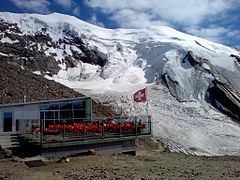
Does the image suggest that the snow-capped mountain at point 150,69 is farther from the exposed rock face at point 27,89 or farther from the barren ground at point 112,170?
the barren ground at point 112,170

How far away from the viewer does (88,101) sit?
2495 centimetres

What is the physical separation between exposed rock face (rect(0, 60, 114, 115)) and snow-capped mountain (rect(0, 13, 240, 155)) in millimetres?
5338

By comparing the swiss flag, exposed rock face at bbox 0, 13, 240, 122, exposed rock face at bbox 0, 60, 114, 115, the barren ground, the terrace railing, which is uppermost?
exposed rock face at bbox 0, 13, 240, 122

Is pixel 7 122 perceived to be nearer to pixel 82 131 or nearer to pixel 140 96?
pixel 82 131

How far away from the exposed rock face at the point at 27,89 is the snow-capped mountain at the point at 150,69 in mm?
5338

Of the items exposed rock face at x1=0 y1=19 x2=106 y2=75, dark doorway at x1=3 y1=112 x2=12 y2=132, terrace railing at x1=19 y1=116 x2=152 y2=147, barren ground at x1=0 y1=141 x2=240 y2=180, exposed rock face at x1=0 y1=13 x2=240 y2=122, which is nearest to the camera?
barren ground at x1=0 y1=141 x2=240 y2=180

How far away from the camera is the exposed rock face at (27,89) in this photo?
32.6 m

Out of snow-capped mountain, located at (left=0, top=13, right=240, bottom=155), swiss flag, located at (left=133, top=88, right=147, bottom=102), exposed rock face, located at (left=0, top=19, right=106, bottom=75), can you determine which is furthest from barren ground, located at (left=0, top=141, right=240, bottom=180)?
exposed rock face, located at (left=0, top=19, right=106, bottom=75)

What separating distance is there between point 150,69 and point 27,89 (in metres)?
26.9

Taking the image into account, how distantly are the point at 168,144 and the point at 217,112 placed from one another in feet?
53.9

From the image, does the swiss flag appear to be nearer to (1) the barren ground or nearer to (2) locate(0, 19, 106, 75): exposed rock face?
(1) the barren ground

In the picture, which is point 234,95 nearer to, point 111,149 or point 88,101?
point 88,101

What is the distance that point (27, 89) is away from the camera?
34.6 m

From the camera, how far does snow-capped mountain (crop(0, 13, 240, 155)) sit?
36759 millimetres
